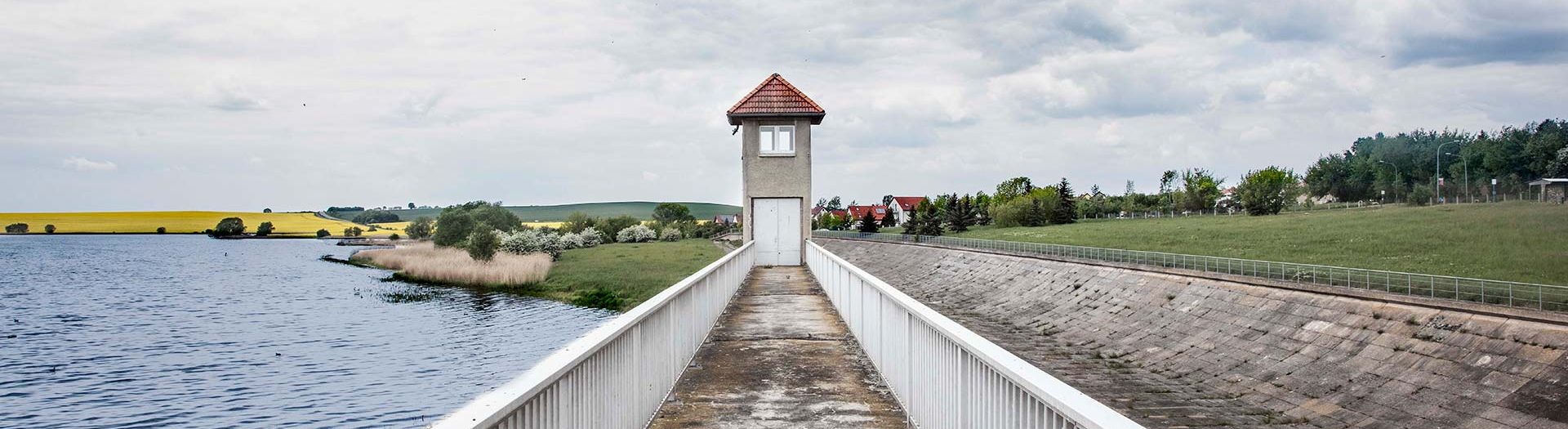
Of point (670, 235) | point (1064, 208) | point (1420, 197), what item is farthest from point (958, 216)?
point (1420, 197)

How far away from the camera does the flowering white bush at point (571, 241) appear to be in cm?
7672

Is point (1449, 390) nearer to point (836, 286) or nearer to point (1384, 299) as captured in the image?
point (1384, 299)

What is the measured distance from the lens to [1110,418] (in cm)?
258

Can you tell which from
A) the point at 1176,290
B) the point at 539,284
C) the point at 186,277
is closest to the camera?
the point at 1176,290

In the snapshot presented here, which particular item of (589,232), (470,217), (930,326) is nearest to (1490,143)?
(589,232)

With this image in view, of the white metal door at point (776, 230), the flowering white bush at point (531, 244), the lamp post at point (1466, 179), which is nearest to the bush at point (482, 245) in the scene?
the flowering white bush at point (531, 244)

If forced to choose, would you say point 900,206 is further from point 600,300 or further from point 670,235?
point 600,300

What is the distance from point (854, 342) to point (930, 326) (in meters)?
5.05

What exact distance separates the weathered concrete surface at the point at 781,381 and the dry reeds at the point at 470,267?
4236 centimetres

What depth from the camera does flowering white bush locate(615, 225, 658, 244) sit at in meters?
89.6

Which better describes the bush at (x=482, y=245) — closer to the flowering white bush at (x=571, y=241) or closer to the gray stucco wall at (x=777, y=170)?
the flowering white bush at (x=571, y=241)

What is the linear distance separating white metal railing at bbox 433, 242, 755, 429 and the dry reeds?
45.6 metres

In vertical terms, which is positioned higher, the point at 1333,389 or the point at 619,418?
the point at 619,418

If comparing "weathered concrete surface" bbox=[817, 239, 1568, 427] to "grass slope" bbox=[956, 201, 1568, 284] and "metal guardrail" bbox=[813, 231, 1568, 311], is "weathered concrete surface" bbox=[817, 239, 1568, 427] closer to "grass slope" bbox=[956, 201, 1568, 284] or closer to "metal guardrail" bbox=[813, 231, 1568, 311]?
"metal guardrail" bbox=[813, 231, 1568, 311]
